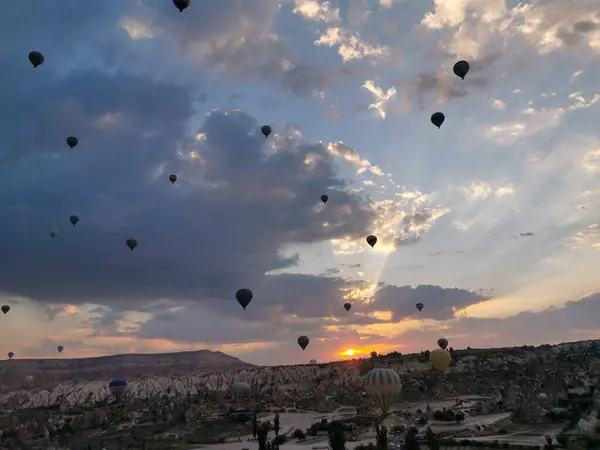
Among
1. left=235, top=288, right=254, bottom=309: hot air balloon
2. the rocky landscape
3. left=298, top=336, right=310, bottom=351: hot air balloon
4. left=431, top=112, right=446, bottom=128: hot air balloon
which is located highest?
left=431, top=112, right=446, bottom=128: hot air balloon

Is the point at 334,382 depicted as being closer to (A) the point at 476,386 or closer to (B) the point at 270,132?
(A) the point at 476,386

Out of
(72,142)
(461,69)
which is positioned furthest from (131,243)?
(461,69)

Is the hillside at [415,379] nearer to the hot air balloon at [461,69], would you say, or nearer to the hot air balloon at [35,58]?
the hot air balloon at [461,69]

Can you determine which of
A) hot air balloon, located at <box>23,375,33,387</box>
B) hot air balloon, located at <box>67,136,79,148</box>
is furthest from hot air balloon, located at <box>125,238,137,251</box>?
hot air balloon, located at <box>23,375,33,387</box>

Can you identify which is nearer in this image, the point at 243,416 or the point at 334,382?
the point at 243,416

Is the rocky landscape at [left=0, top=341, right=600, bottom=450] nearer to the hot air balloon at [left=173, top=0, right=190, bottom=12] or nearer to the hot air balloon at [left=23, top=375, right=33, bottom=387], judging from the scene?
the hot air balloon at [left=23, top=375, right=33, bottom=387]

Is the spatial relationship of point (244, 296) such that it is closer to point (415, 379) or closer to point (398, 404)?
point (398, 404)

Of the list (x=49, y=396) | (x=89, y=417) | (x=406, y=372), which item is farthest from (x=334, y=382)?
(x=49, y=396)
